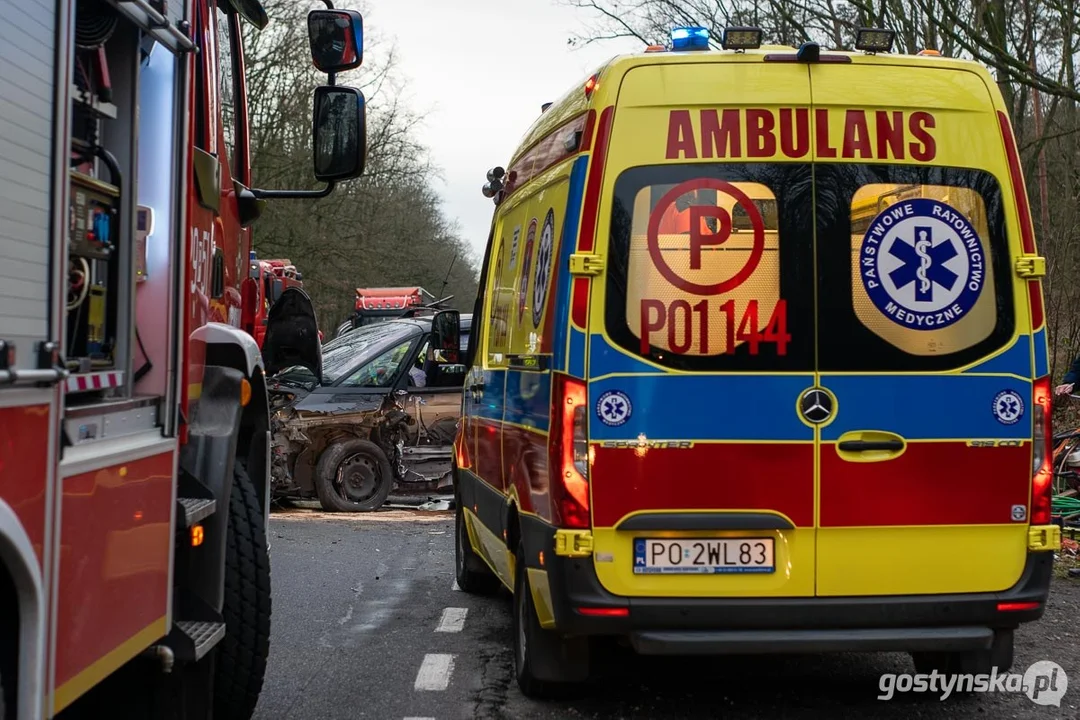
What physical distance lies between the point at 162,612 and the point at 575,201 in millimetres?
2087

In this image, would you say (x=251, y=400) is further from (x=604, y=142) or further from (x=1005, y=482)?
(x=1005, y=482)

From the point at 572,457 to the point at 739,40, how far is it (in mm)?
1681

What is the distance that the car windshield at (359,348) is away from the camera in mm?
13039

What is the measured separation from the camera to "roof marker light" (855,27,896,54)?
5.21m

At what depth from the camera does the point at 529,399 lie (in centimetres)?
535

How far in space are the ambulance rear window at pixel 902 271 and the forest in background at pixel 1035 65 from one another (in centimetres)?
873

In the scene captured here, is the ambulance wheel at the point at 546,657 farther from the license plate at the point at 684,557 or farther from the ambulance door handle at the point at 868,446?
the ambulance door handle at the point at 868,446

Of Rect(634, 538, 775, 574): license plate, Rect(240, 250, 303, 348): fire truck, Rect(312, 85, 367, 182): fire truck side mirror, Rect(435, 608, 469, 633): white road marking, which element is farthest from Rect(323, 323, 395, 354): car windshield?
Rect(634, 538, 775, 574): license plate

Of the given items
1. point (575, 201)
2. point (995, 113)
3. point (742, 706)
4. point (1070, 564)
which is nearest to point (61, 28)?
point (575, 201)

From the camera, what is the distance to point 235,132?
5480mm

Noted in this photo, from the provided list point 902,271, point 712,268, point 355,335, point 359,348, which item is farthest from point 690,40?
point 355,335

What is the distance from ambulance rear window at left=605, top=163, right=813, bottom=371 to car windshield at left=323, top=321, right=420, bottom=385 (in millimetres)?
8280

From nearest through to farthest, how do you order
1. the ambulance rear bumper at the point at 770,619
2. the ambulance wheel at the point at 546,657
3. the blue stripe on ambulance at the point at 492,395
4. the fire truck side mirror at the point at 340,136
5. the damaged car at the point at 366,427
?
the ambulance rear bumper at the point at 770,619, the fire truck side mirror at the point at 340,136, the ambulance wheel at the point at 546,657, the blue stripe on ambulance at the point at 492,395, the damaged car at the point at 366,427

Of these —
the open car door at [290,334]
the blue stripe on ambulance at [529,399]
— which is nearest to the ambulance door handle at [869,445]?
the blue stripe on ambulance at [529,399]
